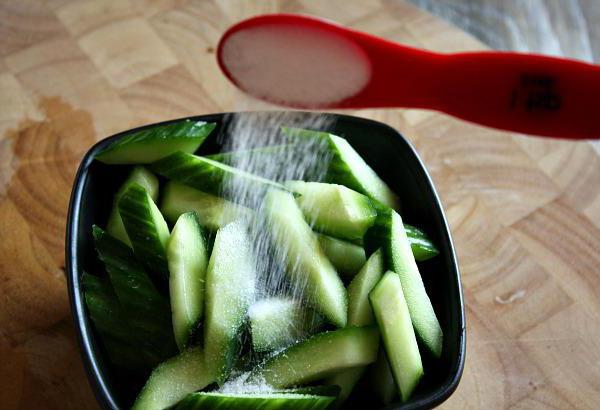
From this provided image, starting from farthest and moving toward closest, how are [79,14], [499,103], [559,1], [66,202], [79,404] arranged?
[559,1]
[79,14]
[66,202]
[499,103]
[79,404]

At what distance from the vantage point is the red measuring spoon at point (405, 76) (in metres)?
1.21

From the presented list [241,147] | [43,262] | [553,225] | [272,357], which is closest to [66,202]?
[43,262]

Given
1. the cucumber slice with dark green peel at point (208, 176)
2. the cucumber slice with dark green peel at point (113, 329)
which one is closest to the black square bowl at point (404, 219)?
the cucumber slice with dark green peel at point (113, 329)

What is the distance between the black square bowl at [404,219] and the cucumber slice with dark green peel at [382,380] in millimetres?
24

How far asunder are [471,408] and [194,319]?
518 mm

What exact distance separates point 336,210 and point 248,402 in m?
0.31

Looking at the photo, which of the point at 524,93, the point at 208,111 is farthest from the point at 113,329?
the point at 524,93

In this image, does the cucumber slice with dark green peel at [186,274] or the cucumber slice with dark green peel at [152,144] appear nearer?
the cucumber slice with dark green peel at [186,274]

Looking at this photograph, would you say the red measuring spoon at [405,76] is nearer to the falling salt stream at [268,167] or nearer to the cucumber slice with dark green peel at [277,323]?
the falling salt stream at [268,167]

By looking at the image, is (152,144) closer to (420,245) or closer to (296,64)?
(296,64)

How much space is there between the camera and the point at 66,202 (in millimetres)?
1366

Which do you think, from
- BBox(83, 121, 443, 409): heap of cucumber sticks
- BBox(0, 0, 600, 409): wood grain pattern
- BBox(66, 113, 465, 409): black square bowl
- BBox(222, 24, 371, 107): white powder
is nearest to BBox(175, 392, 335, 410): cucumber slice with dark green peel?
BBox(83, 121, 443, 409): heap of cucumber sticks

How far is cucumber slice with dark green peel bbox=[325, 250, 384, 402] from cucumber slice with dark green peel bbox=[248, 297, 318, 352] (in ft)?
0.20

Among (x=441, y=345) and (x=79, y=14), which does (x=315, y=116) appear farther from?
(x=79, y=14)
